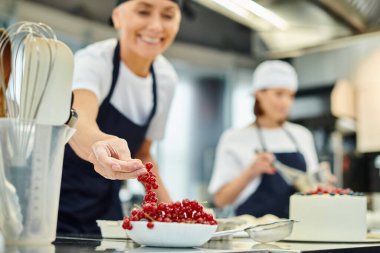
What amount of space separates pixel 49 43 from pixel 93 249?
1.18 feet

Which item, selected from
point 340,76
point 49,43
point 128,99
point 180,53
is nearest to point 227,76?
point 180,53

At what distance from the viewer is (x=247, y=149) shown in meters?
2.79

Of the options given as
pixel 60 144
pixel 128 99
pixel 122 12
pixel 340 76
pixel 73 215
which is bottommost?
pixel 73 215

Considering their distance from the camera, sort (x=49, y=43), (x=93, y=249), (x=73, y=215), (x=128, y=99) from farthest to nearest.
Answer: (x=128, y=99) → (x=73, y=215) → (x=49, y=43) → (x=93, y=249)

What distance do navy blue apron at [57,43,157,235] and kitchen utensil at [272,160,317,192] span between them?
785 millimetres

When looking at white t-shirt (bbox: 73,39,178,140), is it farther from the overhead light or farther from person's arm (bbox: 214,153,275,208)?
the overhead light

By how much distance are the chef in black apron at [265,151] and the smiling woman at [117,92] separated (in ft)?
3.03

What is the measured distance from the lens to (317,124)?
4.62m

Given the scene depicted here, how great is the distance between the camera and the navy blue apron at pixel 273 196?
2607mm

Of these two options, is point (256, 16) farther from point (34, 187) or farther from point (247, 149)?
point (34, 187)

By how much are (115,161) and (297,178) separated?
1525 mm

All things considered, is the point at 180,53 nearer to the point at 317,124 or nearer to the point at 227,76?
the point at 227,76

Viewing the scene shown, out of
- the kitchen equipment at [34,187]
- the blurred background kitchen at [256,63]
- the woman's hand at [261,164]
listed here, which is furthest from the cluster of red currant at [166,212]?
the blurred background kitchen at [256,63]

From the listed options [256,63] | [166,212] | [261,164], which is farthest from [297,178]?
[256,63]
